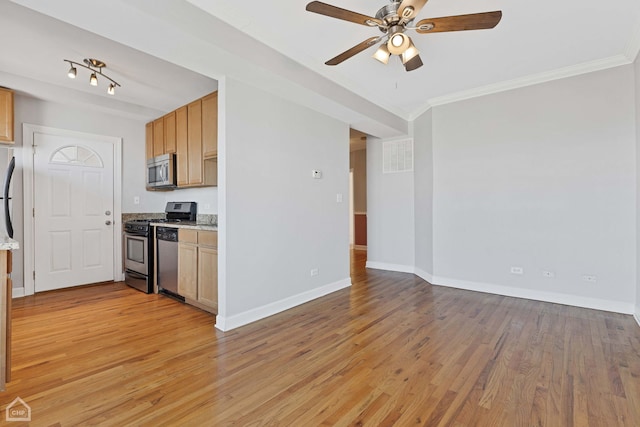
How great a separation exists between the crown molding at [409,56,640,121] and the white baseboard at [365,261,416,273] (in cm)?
263

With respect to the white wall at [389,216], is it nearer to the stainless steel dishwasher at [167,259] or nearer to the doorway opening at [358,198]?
the doorway opening at [358,198]

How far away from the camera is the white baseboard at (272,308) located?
283 centimetres

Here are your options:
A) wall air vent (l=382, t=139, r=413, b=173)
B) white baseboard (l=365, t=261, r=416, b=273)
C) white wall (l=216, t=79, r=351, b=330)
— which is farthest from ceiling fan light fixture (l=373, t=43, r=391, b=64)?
white baseboard (l=365, t=261, r=416, b=273)

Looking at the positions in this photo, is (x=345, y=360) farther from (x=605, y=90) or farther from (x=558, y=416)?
(x=605, y=90)

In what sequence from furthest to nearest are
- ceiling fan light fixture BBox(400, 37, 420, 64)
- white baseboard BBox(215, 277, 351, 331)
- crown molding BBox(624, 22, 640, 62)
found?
white baseboard BBox(215, 277, 351, 331) < crown molding BBox(624, 22, 640, 62) < ceiling fan light fixture BBox(400, 37, 420, 64)

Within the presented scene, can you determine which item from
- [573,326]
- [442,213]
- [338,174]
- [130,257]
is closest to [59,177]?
[130,257]

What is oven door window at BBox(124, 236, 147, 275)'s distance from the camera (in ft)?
13.2

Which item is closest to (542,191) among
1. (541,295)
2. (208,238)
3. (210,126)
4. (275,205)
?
(541,295)

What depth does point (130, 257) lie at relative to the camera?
4.30 metres

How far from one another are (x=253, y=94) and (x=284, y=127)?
498 mm

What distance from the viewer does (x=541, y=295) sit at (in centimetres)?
367

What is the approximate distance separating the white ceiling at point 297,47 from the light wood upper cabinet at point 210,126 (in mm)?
292

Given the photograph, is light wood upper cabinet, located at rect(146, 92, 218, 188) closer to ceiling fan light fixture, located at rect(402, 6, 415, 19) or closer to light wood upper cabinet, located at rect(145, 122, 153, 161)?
light wood upper cabinet, located at rect(145, 122, 153, 161)

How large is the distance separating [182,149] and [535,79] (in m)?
A: 4.54
